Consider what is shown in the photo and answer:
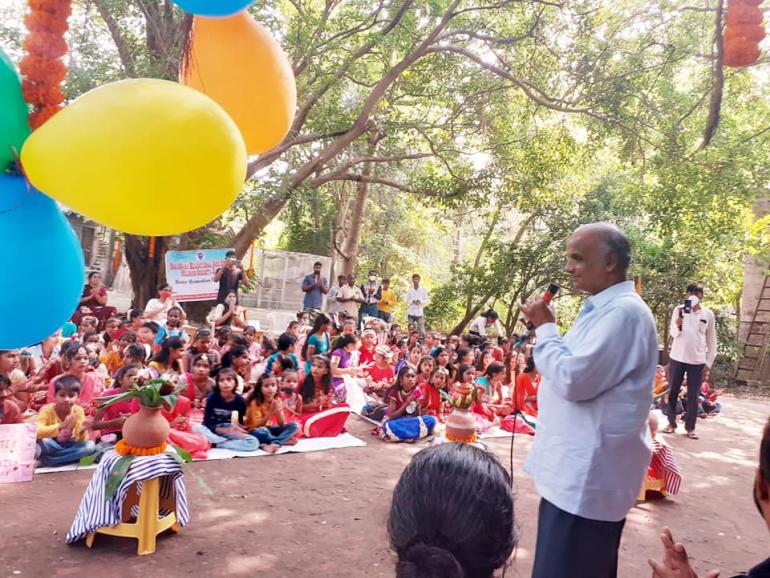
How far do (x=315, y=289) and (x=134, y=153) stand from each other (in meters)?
8.92

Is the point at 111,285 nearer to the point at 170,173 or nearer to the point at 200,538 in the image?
the point at 200,538

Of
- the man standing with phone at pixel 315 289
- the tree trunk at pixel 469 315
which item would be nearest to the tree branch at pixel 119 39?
the man standing with phone at pixel 315 289

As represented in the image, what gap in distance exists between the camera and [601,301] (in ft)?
5.86

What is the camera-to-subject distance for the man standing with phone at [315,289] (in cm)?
1004

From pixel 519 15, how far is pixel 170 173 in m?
8.07

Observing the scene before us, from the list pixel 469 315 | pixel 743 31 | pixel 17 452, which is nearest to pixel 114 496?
pixel 17 452

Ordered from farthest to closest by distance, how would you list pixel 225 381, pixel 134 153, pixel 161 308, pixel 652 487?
pixel 161 308 → pixel 225 381 → pixel 652 487 → pixel 134 153

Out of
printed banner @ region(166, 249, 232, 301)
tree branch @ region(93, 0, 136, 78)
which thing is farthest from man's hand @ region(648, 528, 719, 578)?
printed banner @ region(166, 249, 232, 301)

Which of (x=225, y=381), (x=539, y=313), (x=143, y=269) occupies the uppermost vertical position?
(x=539, y=313)

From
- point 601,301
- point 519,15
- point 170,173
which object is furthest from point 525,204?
point 170,173

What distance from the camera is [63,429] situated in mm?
3986

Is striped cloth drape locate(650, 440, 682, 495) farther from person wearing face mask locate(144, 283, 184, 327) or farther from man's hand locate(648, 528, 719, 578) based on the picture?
person wearing face mask locate(144, 283, 184, 327)

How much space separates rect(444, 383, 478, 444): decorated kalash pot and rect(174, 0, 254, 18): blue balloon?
7.19ft

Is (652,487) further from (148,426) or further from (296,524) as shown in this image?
(148,426)
